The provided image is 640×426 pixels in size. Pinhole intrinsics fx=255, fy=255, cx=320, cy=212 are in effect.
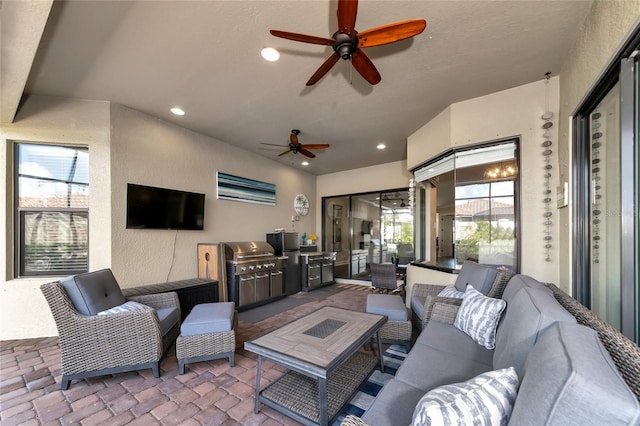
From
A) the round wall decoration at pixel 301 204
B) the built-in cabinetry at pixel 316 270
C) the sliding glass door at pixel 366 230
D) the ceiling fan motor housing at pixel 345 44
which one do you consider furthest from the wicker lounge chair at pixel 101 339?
the sliding glass door at pixel 366 230

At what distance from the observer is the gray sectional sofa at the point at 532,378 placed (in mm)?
586

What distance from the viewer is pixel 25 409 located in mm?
1825

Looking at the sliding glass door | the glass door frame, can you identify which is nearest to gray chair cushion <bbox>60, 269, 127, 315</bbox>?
the glass door frame

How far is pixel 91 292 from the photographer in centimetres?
223

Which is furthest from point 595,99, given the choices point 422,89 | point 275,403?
point 275,403

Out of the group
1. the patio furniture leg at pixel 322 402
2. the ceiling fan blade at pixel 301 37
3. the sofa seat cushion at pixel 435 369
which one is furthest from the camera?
the ceiling fan blade at pixel 301 37

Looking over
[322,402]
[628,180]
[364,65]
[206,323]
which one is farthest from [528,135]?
[206,323]

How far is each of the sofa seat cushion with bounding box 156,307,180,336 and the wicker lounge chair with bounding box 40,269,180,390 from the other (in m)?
0.18

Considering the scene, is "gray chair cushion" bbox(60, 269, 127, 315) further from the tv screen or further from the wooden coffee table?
the wooden coffee table

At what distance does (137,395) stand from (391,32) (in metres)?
3.28

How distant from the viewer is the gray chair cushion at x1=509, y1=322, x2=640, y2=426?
21.9 inches

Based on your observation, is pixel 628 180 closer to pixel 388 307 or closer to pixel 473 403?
pixel 473 403

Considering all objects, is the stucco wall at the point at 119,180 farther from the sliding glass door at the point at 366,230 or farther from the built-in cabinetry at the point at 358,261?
the built-in cabinetry at the point at 358,261

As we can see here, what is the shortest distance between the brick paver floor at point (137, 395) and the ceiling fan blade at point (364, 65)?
267cm
